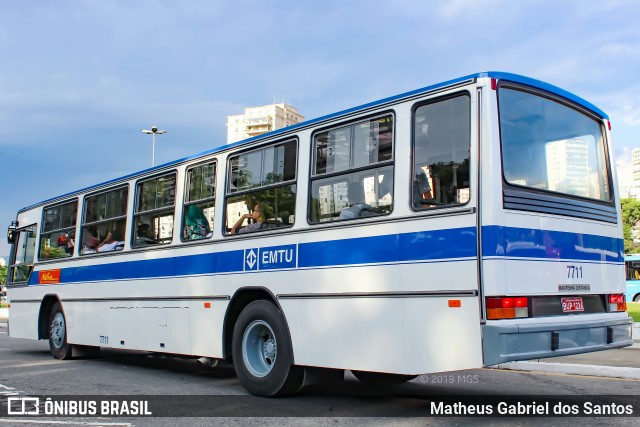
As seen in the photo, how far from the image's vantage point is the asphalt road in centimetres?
624

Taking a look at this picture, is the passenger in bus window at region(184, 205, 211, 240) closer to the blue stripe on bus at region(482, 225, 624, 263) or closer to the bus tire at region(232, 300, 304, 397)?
the bus tire at region(232, 300, 304, 397)

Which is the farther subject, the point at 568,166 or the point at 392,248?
the point at 568,166

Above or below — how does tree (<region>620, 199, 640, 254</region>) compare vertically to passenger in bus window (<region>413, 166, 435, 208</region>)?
above

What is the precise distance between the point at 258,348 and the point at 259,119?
119 m

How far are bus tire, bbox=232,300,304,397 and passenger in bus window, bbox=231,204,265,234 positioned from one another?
35.9 inches

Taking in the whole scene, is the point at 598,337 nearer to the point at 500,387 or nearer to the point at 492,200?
the point at 492,200

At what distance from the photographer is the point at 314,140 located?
295 inches

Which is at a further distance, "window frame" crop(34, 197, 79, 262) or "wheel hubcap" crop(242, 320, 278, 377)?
"window frame" crop(34, 197, 79, 262)

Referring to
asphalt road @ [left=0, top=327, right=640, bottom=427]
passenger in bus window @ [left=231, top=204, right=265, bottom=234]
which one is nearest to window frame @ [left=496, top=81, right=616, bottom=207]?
asphalt road @ [left=0, top=327, right=640, bottom=427]

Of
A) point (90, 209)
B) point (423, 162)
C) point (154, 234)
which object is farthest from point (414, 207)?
point (90, 209)

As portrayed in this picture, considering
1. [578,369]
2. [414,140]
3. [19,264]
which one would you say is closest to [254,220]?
[414,140]

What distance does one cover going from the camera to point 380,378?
317 inches

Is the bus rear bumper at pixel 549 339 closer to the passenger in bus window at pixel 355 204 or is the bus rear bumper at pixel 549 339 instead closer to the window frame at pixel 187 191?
the passenger in bus window at pixel 355 204

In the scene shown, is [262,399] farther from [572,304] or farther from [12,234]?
[12,234]
